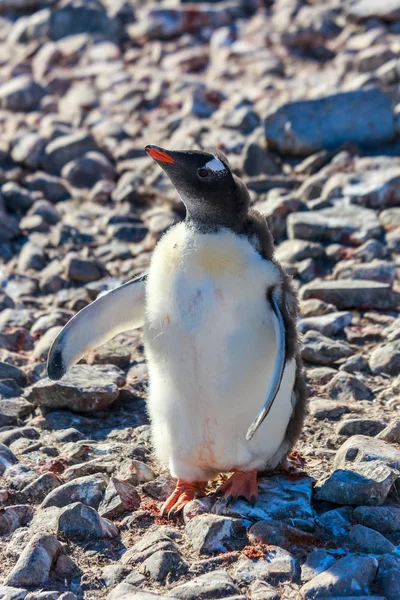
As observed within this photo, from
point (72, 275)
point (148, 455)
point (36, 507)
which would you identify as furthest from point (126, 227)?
point (36, 507)

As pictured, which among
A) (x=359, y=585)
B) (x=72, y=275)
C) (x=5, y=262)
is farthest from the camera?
(x=5, y=262)

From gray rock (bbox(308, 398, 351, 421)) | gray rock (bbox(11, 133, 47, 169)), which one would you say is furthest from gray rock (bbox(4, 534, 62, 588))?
gray rock (bbox(11, 133, 47, 169))

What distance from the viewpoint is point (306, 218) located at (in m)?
6.66

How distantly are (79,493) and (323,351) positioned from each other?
1.79 metres

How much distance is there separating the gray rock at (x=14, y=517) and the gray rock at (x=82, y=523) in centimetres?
20

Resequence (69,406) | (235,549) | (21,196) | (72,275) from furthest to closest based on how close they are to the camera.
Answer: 1. (21,196)
2. (72,275)
3. (69,406)
4. (235,549)

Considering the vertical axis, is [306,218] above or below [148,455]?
below

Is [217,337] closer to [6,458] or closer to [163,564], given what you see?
[163,564]

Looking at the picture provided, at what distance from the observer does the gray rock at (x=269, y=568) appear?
10.6 ft

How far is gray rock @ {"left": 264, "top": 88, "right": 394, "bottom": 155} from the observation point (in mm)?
7883

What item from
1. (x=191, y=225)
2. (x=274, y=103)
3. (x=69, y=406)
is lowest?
(x=274, y=103)

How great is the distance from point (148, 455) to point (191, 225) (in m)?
1.07

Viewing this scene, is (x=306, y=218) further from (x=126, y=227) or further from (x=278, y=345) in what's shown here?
(x=278, y=345)

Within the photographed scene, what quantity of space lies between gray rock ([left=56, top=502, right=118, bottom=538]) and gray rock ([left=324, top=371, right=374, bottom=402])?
1595 mm
